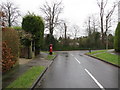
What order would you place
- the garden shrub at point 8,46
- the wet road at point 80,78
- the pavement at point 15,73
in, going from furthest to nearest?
the garden shrub at point 8,46, the pavement at point 15,73, the wet road at point 80,78

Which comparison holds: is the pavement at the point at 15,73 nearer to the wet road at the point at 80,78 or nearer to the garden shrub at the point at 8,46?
the garden shrub at the point at 8,46

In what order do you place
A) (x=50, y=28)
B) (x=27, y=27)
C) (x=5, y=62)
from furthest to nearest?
(x=50, y=28)
(x=27, y=27)
(x=5, y=62)

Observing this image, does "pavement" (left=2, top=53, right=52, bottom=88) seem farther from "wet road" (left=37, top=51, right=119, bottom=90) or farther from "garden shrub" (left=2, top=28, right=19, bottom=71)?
"wet road" (left=37, top=51, right=119, bottom=90)

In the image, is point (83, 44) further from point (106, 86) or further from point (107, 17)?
point (106, 86)

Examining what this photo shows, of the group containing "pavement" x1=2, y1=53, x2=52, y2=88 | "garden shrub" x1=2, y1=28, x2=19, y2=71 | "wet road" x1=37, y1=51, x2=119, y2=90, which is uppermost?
"garden shrub" x1=2, y1=28, x2=19, y2=71

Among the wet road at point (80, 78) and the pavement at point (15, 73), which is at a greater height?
the pavement at point (15, 73)

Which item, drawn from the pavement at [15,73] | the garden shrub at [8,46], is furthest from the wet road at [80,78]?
the garden shrub at [8,46]

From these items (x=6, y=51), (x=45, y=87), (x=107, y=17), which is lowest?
(x=45, y=87)

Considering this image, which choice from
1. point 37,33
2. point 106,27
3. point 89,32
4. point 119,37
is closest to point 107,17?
point 106,27

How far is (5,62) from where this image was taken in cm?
795

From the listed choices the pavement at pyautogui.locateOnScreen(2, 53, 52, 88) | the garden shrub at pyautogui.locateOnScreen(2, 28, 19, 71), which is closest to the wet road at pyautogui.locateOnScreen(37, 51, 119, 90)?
the pavement at pyautogui.locateOnScreen(2, 53, 52, 88)

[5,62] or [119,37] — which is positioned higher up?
[119,37]

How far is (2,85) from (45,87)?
A: 1919 mm

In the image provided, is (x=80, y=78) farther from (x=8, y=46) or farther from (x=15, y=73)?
(x=8, y=46)
